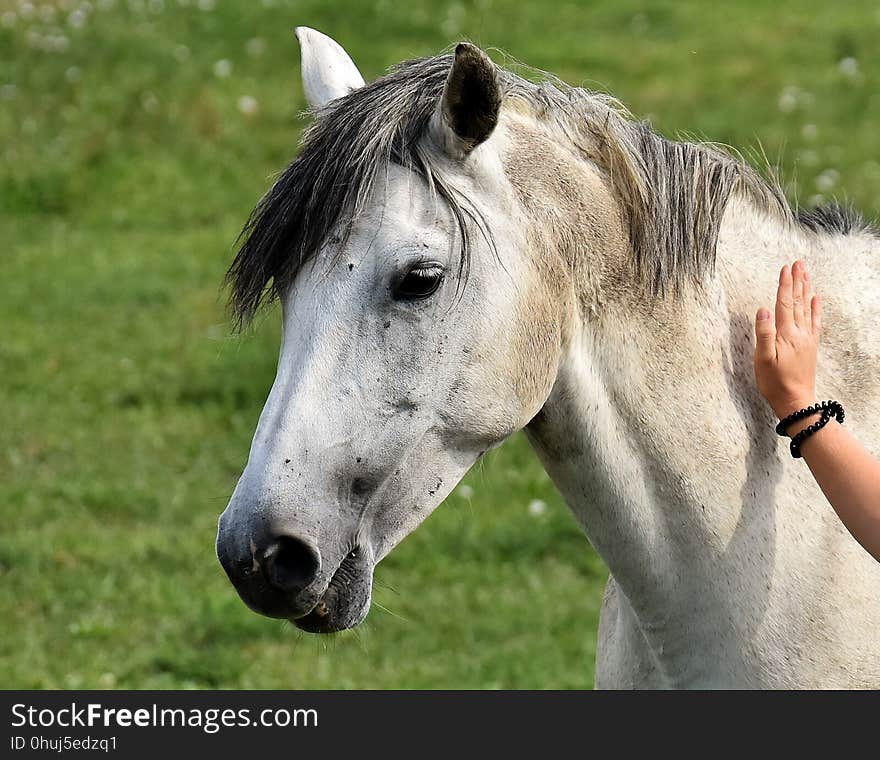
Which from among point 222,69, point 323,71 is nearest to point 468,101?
point 323,71

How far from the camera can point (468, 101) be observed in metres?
2.39

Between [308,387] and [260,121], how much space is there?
8.59 m

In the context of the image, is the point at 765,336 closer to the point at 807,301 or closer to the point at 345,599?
the point at 807,301

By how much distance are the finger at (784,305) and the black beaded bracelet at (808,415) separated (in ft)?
0.57

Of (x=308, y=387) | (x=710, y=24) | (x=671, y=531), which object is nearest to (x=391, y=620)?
(x=671, y=531)

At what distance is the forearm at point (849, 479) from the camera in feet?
8.29

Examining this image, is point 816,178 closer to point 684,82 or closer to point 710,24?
point 684,82

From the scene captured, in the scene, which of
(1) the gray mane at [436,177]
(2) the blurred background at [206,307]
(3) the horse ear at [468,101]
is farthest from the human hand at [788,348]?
(3) the horse ear at [468,101]

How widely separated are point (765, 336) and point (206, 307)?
628 cm

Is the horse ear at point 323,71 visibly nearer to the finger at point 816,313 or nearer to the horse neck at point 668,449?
the horse neck at point 668,449

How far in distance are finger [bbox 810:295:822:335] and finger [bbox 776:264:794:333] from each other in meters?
0.05

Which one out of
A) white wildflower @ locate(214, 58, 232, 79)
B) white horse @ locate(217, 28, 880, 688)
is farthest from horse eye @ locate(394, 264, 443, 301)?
white wildflower @ locate(214, 58, 232, 79)

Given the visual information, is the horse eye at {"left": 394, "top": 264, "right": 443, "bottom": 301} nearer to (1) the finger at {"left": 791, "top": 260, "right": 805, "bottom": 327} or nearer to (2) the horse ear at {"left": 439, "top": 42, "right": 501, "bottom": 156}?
(2) the horse ear at {"left": 439, "top": 42, "right": 501, "bottom": 156}

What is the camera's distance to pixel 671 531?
2.66 metres
